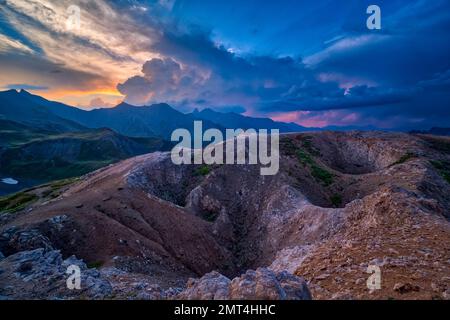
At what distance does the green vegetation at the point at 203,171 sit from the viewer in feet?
184

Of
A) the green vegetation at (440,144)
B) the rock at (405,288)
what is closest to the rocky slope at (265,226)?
the rock at (405,288)

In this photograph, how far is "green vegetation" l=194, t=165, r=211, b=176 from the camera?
5594 centimetres

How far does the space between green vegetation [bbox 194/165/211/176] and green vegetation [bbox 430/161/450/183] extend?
40238 millimetres

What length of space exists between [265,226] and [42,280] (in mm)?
30860

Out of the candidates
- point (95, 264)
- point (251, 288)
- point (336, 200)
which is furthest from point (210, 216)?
point (251, 288)

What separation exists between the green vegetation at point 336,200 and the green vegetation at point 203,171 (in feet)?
75.2

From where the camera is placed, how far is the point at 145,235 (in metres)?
37.0

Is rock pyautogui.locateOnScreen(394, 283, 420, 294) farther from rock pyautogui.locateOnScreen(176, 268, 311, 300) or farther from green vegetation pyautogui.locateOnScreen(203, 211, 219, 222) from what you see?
green vegetation pyautogui.locateOnScreen(203, 211, 219, 222)

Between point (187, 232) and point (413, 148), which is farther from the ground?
point (413, 148)

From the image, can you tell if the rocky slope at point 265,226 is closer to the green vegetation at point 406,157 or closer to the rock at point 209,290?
the rock at point 209,290
